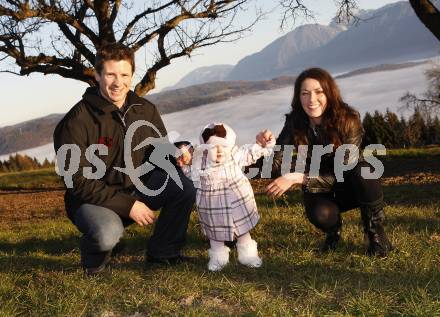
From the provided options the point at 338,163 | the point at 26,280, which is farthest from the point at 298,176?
the point at 26,280

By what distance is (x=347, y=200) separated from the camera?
485 centimetres

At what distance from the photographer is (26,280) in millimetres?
4625

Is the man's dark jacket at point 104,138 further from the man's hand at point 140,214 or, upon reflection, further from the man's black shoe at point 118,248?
the man's black shoe at point 118,248

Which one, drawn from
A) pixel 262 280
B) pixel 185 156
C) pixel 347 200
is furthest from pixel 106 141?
pixel 347 200

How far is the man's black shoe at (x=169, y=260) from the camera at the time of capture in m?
4.74

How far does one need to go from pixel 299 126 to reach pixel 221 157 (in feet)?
3.06

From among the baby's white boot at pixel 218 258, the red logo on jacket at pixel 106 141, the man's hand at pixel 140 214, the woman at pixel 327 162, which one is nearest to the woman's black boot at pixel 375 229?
the woman at pixel 327 162

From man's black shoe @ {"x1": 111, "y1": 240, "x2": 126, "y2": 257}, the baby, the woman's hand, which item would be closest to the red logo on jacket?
the baby

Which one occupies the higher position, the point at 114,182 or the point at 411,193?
the point at 114,182

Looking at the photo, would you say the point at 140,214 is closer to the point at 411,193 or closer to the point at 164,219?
the point at 164,219

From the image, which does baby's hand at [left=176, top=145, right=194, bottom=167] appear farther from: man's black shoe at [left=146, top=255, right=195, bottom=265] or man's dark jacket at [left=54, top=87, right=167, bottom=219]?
man's black shoe at [left=146, top=255, right=195, bottom=265]

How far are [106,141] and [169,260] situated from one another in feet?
4.24

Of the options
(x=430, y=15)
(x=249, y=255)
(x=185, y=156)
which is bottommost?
(x=249, y=255)

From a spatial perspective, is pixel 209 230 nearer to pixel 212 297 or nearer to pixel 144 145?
pixel 212 297
